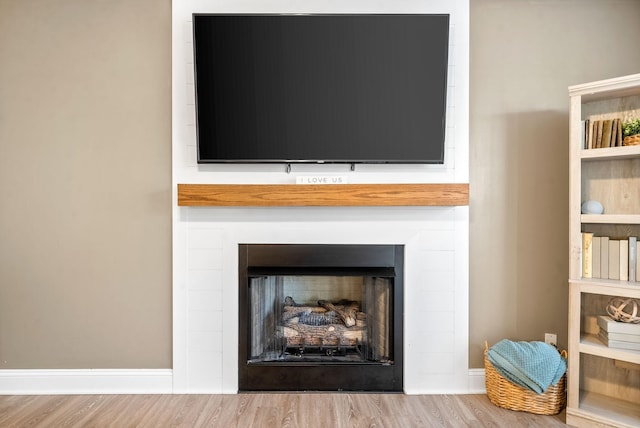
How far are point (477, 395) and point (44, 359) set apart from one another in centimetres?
263

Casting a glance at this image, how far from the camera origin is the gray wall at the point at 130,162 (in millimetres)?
2443

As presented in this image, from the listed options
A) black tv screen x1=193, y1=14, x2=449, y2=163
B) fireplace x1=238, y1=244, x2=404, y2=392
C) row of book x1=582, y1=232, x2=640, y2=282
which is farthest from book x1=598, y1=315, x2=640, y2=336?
black tv screen x1=193, y1=14, x2=449, y2=163

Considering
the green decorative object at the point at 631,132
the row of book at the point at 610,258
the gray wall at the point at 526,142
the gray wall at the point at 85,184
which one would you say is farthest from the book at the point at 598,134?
the gray wall at the point at 85,184

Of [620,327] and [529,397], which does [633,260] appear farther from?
[529,397]

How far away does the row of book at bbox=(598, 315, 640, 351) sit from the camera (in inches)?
80.0

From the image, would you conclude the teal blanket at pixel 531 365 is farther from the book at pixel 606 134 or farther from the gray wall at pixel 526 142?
the book at pixel 606 134

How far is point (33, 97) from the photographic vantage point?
244cm

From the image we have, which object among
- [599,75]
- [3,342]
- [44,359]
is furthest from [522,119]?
[3,342]

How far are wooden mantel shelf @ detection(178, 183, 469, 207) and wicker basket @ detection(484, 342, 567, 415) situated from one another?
40.2 inches

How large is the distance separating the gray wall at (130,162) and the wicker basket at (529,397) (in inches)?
9.5

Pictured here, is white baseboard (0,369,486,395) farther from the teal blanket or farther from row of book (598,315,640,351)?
row of book (598,315,640,351)

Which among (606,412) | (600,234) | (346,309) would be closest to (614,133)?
(600,234)

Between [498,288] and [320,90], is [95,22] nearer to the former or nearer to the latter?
[320,90]

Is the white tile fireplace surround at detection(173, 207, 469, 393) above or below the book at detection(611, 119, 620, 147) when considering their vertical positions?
below
